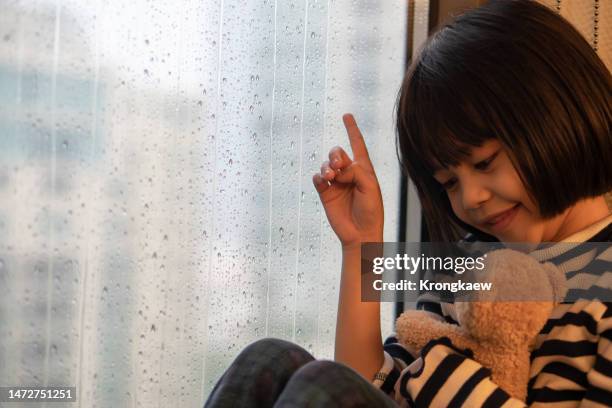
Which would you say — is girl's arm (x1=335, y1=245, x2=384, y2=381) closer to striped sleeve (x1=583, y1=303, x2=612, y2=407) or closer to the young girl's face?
the young girl's face

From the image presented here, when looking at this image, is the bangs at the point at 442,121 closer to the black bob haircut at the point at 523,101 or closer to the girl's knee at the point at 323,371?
the black bob haircut at the point at 523,101

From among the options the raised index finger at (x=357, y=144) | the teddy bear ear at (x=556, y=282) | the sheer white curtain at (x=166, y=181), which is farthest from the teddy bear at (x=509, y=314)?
the sheer white curtain at (x=166, y=181)

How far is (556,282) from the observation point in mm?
960

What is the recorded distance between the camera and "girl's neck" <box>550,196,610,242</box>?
1.07 metres

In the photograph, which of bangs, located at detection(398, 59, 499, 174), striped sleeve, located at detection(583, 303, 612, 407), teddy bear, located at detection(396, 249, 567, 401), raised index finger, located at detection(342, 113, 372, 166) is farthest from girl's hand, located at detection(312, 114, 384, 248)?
striped sleeve, located at detection(583, 303, 612, 407)

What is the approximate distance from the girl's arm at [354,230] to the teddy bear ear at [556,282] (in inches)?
11.5

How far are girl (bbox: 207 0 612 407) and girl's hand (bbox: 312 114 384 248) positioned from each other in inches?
0.9

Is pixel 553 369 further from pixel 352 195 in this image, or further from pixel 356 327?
pixel 352 195

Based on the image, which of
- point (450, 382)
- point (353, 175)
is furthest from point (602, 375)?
point (353, 175)

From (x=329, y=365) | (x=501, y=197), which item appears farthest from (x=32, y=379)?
(x=501, y=197)

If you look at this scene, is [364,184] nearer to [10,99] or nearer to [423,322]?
[423,322]

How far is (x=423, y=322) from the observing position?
1.02 m

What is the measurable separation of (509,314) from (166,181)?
57 centimetres

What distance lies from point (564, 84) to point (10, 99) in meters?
0.75
